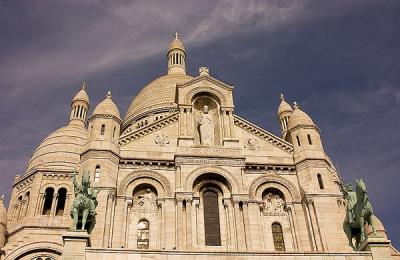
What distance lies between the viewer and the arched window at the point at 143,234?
24922mm

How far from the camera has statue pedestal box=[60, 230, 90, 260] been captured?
743 inches

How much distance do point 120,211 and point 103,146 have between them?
4083mm

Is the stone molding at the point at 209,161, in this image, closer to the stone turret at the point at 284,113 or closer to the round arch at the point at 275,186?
the round arch at the point at 275,186

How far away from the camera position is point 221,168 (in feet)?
89.6

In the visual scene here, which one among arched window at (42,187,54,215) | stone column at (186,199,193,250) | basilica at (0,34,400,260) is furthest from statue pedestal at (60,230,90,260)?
arched window at (42,187,54,215)

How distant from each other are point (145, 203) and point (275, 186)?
7803 millimetres

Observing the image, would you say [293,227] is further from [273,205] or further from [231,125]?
[231,125]

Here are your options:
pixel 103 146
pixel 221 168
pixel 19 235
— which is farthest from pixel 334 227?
pixel 19 235

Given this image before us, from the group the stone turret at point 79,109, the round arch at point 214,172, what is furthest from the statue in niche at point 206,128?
the stone turret at point 79,109

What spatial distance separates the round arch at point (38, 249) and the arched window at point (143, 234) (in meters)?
9.77

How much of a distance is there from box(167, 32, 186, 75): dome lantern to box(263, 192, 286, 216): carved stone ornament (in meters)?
34.4

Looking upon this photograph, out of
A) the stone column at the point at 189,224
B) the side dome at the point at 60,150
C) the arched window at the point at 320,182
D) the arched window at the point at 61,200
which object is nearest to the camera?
the stone column at the point at 189,224

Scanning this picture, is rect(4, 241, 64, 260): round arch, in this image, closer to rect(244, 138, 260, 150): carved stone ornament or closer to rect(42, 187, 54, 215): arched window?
rect(42, 187, 54, 215): arched window

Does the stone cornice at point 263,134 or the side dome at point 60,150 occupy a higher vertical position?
the side dome at point 60,150
